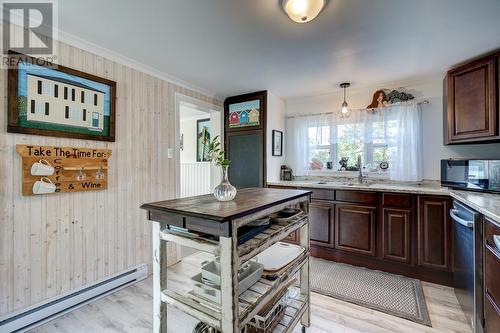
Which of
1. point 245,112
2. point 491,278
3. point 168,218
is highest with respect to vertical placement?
point 245,112

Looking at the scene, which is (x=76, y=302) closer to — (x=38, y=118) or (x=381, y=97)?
(x=38, y=118)

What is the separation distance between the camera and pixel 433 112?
289 cm

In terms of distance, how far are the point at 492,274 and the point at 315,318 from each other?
1.19 meters

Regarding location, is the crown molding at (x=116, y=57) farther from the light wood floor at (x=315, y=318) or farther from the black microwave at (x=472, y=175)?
the black microwave at (x=472, y=175)

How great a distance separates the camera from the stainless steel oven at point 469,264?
1526mm

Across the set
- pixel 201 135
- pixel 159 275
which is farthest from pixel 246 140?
pixel 159 275

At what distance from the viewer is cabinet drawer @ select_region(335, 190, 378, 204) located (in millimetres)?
2684

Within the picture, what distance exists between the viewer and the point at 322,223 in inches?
117

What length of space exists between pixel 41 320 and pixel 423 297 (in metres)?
3.27

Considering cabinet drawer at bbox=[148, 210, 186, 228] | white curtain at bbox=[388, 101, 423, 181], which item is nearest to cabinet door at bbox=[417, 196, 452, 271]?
white curtain at bbox=[388, 101, 423, 181]

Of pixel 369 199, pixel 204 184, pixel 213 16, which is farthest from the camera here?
pixel 204 184

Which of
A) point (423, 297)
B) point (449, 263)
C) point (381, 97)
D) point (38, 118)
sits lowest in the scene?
point (423, 297)

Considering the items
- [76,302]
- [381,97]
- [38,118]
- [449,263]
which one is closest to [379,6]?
[381,97]

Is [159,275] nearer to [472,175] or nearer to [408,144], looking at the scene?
[472,175]
